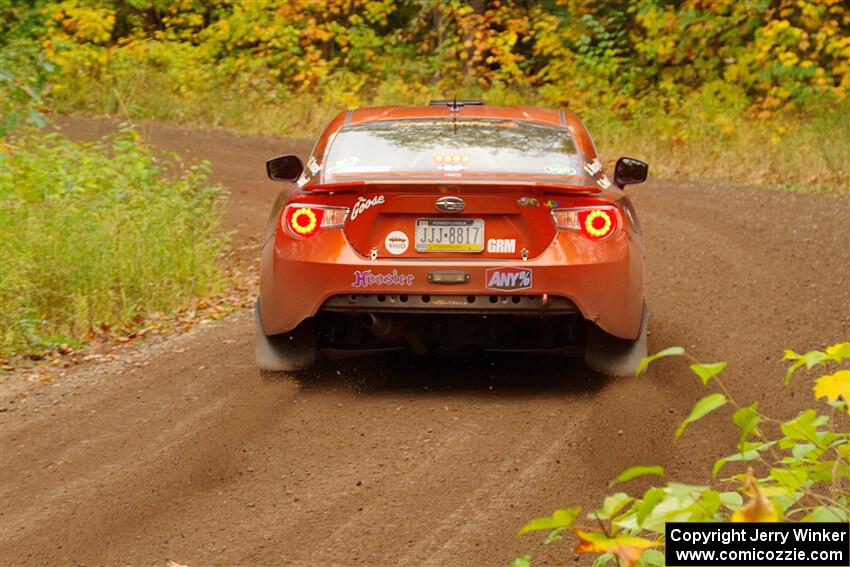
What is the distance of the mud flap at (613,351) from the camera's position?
748 centimetres

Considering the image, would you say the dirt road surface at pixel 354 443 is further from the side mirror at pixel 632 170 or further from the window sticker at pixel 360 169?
the window sticker at pixel 360 169

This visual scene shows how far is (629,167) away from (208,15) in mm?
27613

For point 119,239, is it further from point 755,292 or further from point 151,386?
point 755,292

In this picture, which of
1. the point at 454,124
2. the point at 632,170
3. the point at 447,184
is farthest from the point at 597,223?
the point at 454,124


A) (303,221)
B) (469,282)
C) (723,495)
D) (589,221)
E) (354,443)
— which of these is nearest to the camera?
(723,495)

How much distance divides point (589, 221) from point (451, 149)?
0.90 meters

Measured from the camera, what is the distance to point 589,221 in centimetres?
705

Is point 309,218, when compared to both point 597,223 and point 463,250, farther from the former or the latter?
point 597,223

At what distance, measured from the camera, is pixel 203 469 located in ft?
20.8

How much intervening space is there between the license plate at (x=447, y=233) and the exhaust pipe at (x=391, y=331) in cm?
51

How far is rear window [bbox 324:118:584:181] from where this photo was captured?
713cm

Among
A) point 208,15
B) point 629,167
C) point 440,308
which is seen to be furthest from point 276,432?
point 208,15

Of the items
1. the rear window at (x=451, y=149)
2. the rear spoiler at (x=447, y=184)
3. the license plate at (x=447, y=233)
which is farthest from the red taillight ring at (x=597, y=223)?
the license plate at (x=447, y=233)

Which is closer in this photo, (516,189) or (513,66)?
(516,189)
